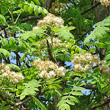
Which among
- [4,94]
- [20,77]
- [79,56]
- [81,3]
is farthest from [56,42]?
[81,3]

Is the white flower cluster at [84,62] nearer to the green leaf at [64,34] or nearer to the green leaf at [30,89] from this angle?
the green leaf at [64,34]

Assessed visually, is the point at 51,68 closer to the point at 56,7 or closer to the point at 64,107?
the point at 64,107

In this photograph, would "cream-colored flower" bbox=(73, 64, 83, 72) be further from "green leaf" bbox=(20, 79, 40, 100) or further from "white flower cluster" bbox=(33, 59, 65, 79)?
"green leaf" bbox=(20, 79, 40, 100)

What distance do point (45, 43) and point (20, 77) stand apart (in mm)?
446

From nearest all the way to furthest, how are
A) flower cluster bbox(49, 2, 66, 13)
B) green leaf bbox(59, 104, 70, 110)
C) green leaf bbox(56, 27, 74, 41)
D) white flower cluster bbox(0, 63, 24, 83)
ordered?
green leaf bbox(59, 104, 70, 110)
green leaf bbox(56, 27, 74, 41)
white flower cluster bbox(0, 63, 24, 83)
flower cluster bbox(49, 2, 66, 13)

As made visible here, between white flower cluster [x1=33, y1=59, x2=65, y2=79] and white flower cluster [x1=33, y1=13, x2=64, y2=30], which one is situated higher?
white flower cluster [x1=33, y1=13, x2=64, y2=30]

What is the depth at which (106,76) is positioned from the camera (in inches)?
98.4

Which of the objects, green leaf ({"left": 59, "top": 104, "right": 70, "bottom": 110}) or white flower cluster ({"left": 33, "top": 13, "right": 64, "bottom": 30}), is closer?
green leaf ({"left": 59, "top": 104, "right": 70, "bottom": 110})

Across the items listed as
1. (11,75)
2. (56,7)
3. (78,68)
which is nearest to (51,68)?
(78,68)

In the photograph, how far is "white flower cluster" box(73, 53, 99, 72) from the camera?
2.44 meters

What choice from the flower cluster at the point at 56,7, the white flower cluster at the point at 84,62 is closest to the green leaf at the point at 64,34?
the white flower cluster at the point at 84,62

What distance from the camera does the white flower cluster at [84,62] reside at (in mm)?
2437

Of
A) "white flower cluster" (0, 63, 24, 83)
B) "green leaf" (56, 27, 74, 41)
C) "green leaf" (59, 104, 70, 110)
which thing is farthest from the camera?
"white flower cluster" (0, 63, 24, 83)

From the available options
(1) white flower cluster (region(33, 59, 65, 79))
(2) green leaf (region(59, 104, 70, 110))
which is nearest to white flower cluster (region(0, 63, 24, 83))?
(1) white flower cluster (region(33, 59, 65, 79))
